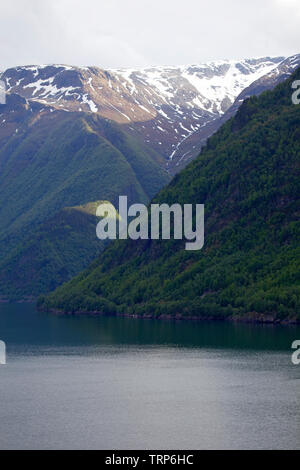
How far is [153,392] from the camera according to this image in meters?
113

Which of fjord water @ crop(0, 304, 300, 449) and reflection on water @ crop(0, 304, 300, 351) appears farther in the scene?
reflection on water @ crop(0, 304, 300, 351)

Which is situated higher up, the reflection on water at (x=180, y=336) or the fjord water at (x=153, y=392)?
the reflection on water at (x=180, y=336)

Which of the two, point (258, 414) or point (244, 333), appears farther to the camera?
point (244, 333)

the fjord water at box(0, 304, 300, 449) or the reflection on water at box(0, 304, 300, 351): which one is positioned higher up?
the reflection on water at box(0, 304, 300, 351)

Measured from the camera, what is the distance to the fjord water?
87625 millimetres

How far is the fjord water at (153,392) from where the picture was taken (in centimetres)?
8762

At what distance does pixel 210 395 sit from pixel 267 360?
27.8 metres

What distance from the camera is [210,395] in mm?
109938

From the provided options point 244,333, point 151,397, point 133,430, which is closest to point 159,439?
point 133,430

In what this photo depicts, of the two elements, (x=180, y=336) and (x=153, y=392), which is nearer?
(x=153, y=392)

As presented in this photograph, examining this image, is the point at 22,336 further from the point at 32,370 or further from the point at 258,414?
the point at 258,414

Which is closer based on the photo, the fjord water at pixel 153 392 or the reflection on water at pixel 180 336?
the fjord water at pixel 153 392

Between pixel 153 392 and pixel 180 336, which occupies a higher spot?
pixel 180 336
